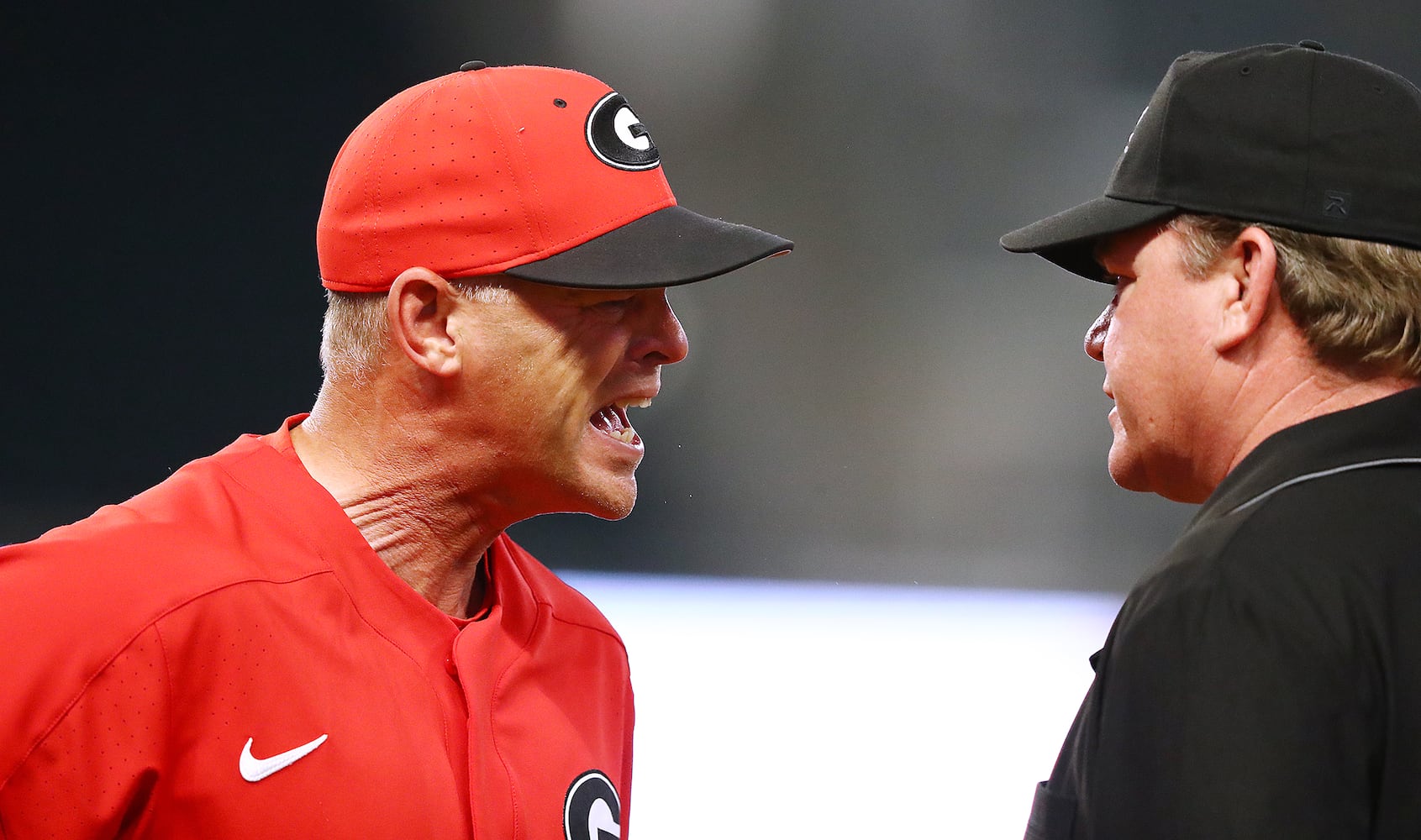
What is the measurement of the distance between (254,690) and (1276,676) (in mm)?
744

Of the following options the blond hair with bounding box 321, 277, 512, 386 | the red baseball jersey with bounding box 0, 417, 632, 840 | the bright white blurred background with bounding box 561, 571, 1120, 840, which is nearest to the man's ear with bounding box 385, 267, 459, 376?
the blond hair with bounding box 321, 277, 512, 386

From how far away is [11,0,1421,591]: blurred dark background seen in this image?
10.2 feet

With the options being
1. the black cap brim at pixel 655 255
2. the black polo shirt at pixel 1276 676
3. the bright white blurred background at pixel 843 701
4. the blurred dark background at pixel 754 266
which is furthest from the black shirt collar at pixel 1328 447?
the blurred dark background at pixel 754 266

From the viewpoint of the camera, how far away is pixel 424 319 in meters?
1.17

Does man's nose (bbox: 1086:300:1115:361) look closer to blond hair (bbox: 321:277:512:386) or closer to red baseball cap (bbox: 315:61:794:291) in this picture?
red baseball cap (bbox: 315:61:794:291)

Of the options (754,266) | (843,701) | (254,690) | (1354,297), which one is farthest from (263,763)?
(754,266)

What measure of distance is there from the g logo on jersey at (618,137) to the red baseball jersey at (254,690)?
0.41 metres

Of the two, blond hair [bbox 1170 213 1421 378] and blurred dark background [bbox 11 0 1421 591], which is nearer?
blond hair [bbox 1170 213 1421 378]

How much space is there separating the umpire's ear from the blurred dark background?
2.31 m

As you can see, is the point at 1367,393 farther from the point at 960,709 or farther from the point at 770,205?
the point at 770,205

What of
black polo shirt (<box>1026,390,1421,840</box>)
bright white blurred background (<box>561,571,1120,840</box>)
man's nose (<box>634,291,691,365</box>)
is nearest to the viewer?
black polo shirt (<box>1026,390,1421,840</box>)

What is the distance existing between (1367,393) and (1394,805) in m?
0.33

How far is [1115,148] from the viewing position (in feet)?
10.8

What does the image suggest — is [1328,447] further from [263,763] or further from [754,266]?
[754,266]
